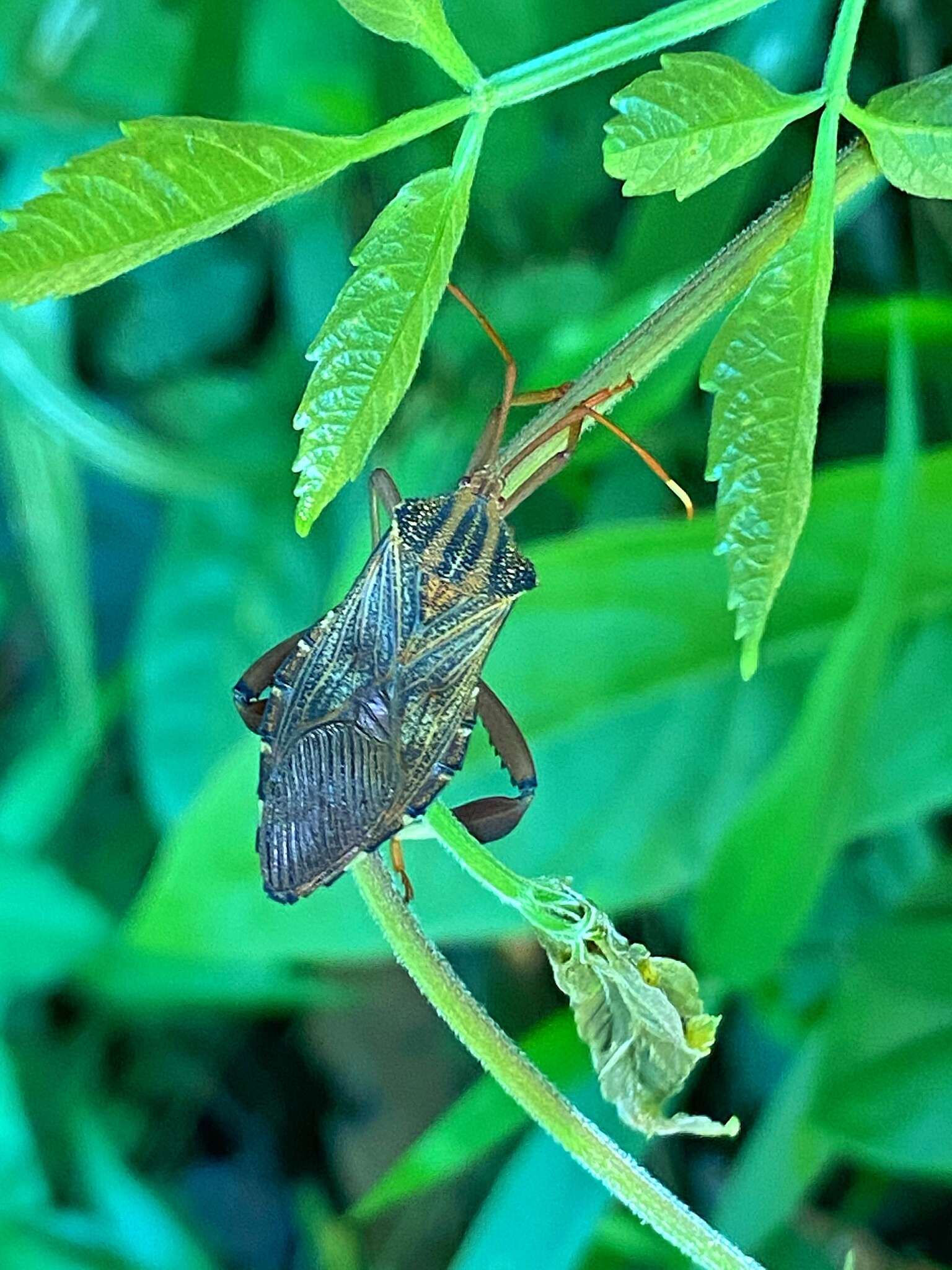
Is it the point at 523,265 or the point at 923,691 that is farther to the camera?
the point at 523,265

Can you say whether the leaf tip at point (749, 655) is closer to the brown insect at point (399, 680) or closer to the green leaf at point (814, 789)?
the brown insect at point (399, 680)

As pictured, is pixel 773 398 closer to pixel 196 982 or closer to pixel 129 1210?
pixel 196 982

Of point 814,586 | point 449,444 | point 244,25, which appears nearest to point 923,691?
point 814,586

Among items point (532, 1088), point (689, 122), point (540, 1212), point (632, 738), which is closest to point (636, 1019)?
point (532, 1088)

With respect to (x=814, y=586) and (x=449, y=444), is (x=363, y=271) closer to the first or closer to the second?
(x=814, y=586)

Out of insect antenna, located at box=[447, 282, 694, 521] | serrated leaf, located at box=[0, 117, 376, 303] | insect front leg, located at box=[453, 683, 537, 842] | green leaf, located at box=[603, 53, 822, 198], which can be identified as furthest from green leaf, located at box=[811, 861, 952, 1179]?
serrated leaf, located at box=[0, 117, 376, 303]

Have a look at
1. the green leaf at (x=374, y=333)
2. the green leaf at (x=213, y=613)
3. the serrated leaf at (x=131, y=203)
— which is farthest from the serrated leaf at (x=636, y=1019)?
the green leaf at (x=213, y=613)
